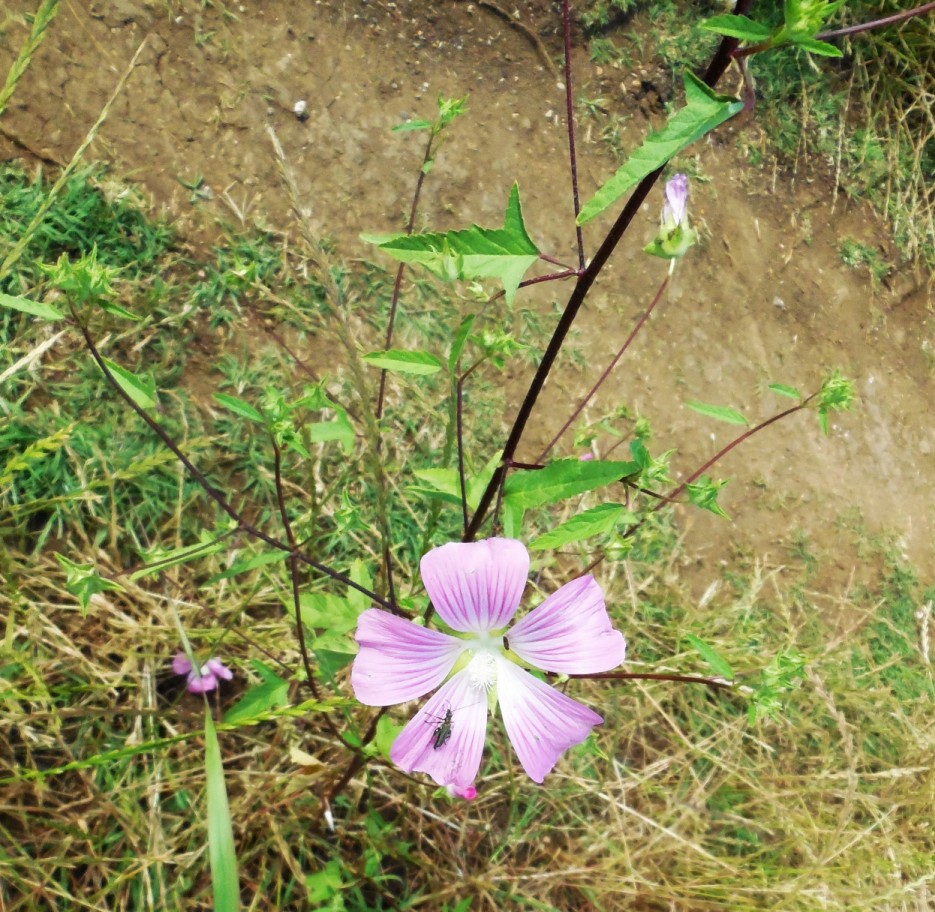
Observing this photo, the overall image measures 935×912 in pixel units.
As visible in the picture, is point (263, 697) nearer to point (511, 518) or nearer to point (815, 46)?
point (511, 518)

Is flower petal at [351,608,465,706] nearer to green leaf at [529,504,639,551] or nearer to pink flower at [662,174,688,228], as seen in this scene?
green leaf at [529,504,639,551]

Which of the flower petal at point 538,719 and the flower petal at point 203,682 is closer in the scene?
the flower petal at point 538,719

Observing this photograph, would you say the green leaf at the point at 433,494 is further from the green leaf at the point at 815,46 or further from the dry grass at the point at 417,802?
the green leaf at the point at 815,46

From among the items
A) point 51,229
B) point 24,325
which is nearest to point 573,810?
point 24,325

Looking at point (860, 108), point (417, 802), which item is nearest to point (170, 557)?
point (417, 802)

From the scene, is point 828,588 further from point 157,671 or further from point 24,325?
point 24,325

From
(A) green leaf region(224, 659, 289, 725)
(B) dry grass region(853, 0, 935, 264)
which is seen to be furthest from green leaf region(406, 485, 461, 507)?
(B) dry grass region(853, 0, 935, 264)

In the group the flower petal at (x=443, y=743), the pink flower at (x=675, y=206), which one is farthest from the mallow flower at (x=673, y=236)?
the flower petal at (x=443, y=743)
